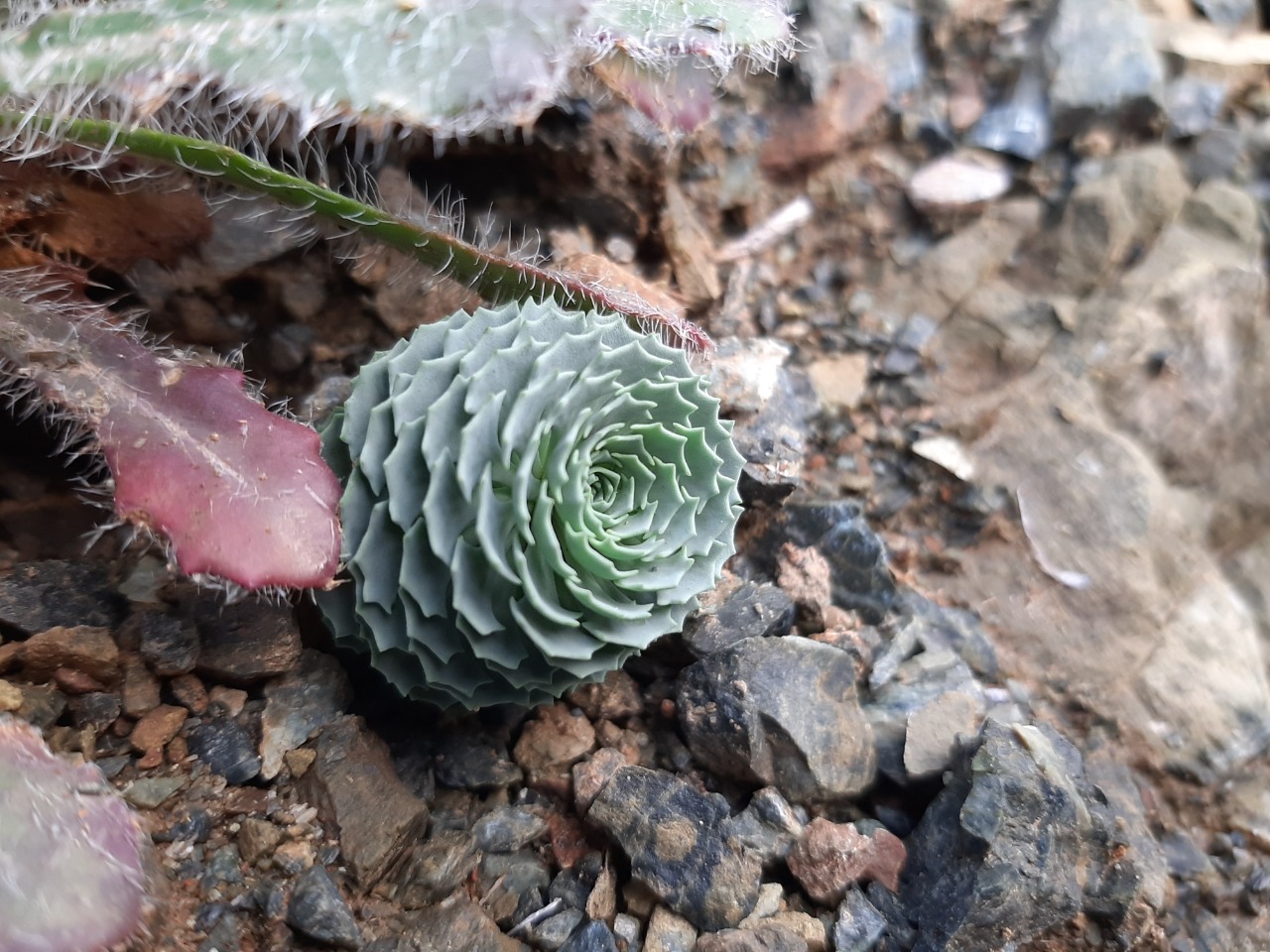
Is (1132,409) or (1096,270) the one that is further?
(1096,270)

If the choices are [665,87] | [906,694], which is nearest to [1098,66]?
[665,87]

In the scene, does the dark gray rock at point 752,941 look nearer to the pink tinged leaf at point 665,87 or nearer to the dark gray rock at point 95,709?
the dark gray rock at point 95,709

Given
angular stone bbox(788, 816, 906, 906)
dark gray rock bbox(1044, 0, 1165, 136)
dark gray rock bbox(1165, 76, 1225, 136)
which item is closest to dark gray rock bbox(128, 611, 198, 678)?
angular stone bbox(788, 816, 906, 906)

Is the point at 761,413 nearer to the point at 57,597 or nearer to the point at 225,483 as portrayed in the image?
the point at 225,483

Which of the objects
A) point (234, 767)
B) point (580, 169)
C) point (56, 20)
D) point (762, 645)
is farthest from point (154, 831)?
point (580, 169)

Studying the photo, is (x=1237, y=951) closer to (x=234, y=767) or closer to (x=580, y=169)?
(x=234, y=767)

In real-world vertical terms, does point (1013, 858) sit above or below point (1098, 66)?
below
